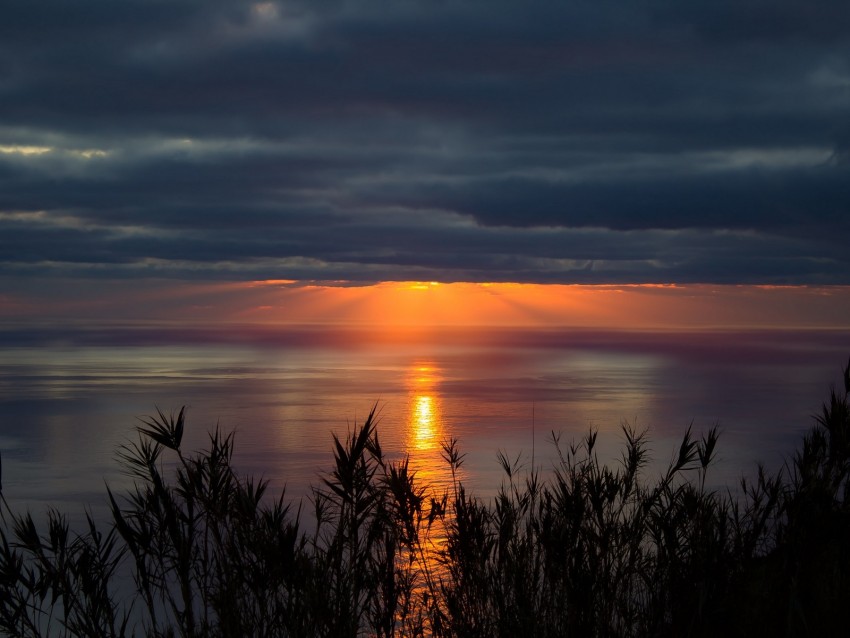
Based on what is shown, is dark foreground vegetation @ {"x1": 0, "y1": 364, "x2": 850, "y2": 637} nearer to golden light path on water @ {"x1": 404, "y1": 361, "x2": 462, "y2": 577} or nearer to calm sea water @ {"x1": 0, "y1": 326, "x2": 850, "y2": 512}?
golden light path on water @ {"x1": 404, "y1": 361, "x2": 462, "y2": 577}

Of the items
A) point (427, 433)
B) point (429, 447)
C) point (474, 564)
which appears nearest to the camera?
point (474, 564)

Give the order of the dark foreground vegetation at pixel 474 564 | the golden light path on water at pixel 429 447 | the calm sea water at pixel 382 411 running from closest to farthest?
the dark foreground vegetation at pixel 474 564 < the golden light path on water at pixel 429 447 < the calm sea water at pixel 382 411

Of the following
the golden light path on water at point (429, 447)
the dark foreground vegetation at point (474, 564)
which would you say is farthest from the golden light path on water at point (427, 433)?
the dark foreground vegetation at point (474, 564)

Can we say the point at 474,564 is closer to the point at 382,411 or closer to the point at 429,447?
the point at 429,447

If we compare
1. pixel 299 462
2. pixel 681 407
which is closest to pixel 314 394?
pixel 681 407

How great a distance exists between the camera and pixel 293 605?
607cm

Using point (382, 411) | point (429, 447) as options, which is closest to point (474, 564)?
point (429, 447)

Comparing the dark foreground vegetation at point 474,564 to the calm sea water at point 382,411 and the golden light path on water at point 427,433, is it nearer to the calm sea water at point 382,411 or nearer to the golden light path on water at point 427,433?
the calm sea water at point 382,411

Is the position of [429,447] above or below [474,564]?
below

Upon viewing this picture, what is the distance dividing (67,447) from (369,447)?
26.9m

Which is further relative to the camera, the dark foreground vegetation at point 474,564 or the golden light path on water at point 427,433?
the golden light path on water at point 427,433

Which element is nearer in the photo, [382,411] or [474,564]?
[474,564]

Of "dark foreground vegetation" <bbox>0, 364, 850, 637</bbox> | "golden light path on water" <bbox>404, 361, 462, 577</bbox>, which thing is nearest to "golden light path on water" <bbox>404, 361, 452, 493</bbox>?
"golden light path on water" <bbox>404, 361, 462, 577</bbox>

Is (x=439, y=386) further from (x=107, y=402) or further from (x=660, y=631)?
(x=660, y=631)
